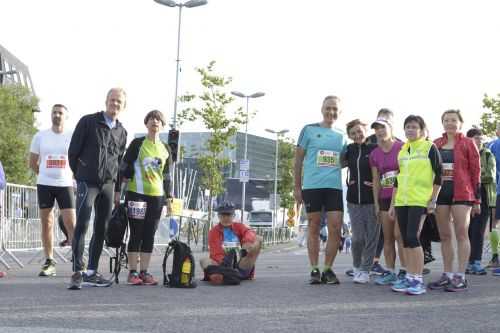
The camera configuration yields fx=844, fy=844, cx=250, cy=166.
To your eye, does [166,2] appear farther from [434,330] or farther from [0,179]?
[434,330]

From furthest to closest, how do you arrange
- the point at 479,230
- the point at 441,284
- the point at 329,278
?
the point at 479,230 → the point at 329,278 → the point at 441,284

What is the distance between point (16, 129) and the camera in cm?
5531

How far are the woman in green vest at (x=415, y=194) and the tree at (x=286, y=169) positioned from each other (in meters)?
59.3

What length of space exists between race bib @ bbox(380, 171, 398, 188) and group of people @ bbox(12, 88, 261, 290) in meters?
1.97

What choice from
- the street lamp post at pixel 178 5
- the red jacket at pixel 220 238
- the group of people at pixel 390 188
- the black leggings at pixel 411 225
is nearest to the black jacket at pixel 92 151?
the red jacket at pixel 220 238

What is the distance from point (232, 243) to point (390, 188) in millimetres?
2280

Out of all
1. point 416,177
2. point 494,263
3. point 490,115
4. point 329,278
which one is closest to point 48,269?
point 329,278

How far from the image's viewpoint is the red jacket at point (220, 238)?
10523 mm

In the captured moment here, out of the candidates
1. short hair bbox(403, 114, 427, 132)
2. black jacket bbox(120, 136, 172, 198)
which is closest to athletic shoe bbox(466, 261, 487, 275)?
short hair bbox(403, 114, 427, 132)

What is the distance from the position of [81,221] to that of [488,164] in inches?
231

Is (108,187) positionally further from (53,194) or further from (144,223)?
(53,194)

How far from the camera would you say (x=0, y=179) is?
998 cm

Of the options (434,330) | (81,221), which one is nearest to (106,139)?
(81,221)

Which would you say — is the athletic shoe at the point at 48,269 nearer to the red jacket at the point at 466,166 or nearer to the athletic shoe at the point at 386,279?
the athletic shoe at the point at 386,279
